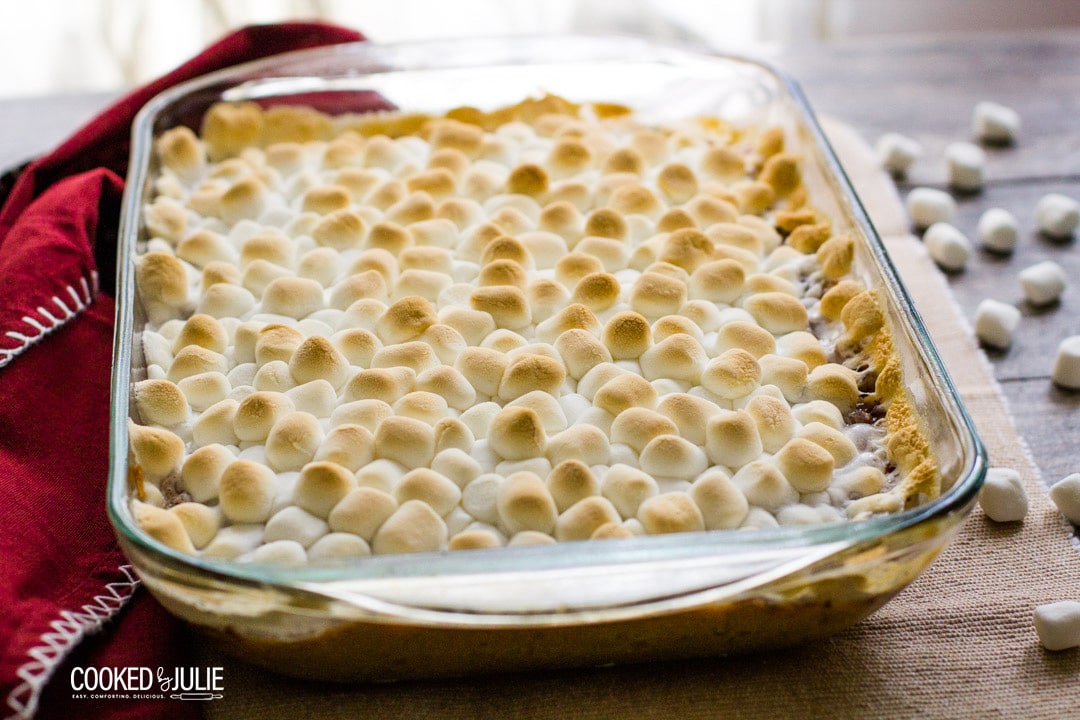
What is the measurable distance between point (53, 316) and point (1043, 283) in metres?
0.87

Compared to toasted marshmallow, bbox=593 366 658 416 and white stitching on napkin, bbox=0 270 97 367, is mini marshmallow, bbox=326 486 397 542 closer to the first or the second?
toasted marshmallow, bbox=593 366 658 416

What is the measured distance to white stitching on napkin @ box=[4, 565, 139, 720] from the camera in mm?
624

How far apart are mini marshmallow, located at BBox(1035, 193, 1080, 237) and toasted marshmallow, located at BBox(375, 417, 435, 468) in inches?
28.5

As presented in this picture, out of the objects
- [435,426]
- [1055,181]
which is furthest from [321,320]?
[1055,181]

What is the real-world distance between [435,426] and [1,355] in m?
0.36

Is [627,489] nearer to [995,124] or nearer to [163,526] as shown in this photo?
[163,526]

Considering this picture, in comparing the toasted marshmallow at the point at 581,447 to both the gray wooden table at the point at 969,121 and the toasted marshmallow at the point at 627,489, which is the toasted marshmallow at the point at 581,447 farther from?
the gray wooden table at the point at 969,121

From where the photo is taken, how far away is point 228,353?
834 millimetres

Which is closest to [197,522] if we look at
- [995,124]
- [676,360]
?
[676,360]

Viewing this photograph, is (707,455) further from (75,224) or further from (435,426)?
(75,224)

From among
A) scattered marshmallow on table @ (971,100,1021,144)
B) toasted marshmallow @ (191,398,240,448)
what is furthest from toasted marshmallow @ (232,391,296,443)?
scattered marshmallow on table @ (971,100,1021,144)

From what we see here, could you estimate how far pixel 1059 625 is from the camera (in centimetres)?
69

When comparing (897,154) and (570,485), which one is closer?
(570,485)

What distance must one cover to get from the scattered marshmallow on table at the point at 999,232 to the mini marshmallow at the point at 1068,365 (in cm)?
18
